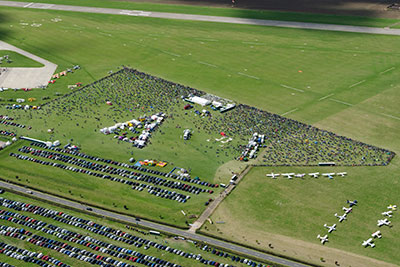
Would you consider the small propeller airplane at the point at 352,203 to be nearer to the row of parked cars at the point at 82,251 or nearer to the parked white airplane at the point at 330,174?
the parked white airplane at the point at 330,174

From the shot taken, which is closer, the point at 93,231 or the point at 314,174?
the point at 93,231

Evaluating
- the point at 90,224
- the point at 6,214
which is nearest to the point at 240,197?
the point at 90,224

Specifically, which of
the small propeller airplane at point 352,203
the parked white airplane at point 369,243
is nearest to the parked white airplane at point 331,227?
the parked white airplane at point 369,243

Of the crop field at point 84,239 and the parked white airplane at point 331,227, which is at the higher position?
the parked white airplane at point 331,227

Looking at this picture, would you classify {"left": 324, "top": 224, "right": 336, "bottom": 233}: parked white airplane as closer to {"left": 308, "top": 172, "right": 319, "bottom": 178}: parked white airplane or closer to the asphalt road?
the asphalt road

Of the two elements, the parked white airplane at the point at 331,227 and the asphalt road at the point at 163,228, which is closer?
the asphalt road at the point at 163,228

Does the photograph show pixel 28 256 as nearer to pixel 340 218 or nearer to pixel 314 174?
pixel 340 218

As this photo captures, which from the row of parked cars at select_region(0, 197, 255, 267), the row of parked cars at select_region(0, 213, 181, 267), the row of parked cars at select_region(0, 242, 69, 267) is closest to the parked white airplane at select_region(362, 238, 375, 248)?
the row of parked cars at select_region(0, 197, 255, 267)

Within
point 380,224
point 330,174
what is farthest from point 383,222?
point 330,174

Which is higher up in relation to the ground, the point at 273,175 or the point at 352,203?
the point at 273,175
